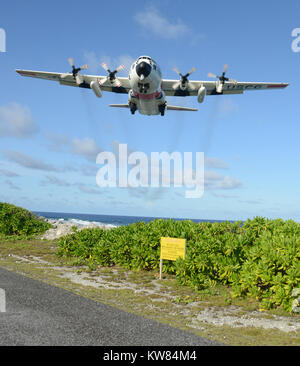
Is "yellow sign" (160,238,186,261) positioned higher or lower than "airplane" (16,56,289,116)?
lower

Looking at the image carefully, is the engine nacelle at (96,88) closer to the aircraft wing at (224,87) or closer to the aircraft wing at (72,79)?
the aircraft wing at (72,79)

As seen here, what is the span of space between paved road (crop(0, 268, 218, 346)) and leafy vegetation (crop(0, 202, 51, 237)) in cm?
1756

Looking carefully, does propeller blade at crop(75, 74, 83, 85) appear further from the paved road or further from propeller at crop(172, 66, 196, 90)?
the paved road

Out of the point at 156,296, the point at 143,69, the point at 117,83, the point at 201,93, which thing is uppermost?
the point at 117,83

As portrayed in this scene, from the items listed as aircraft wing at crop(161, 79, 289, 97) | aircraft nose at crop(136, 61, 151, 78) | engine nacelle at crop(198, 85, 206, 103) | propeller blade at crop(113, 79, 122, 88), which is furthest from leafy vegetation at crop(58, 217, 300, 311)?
aircraft wing at crop(161, 79, 289, 97)

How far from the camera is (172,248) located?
39.8 ft

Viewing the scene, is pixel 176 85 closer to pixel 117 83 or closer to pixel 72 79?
pixel 117 83

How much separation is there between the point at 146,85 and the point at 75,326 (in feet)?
69.3

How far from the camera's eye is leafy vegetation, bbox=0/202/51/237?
84.9 ft

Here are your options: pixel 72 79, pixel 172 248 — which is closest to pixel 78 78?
pixel 72 79

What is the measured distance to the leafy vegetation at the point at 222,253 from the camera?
30.0ft

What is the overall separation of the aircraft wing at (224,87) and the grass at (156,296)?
2017 cm

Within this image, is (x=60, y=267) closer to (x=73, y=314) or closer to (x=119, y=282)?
(x=119, y=282)
